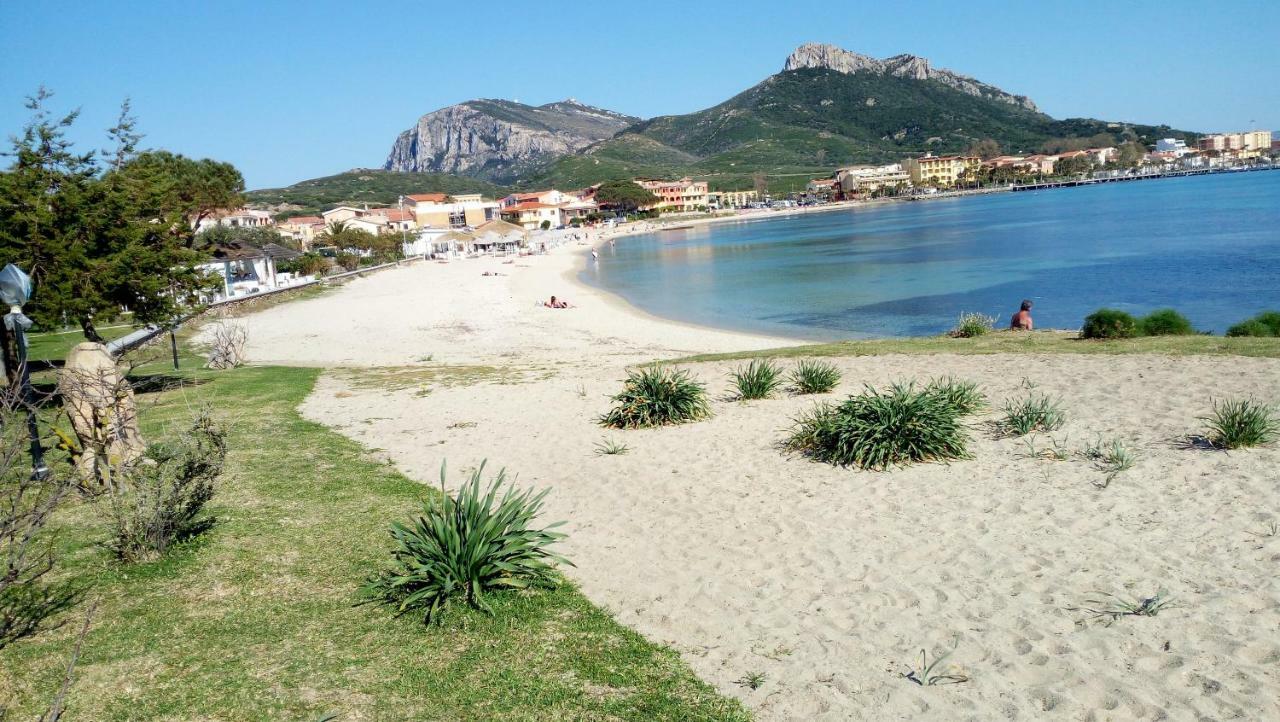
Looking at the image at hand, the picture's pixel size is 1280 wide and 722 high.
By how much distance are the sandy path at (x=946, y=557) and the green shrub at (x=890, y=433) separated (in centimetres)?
28

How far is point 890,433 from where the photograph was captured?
27.1ft

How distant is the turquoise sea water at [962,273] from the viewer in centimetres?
2984

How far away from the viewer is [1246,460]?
7031 mm

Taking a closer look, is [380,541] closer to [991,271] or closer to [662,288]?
[662,288]

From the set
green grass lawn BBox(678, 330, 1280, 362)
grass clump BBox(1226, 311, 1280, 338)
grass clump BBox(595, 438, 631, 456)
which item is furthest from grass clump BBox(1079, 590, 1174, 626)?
grass clump BBox(1226, 311, 1280, 338)

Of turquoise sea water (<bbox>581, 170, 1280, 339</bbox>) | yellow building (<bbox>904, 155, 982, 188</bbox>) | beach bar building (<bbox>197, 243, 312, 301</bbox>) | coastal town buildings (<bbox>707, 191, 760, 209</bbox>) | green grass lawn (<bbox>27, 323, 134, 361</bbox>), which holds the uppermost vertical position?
yellow building (<bbox>904, 155, 982, 188</bbox>)

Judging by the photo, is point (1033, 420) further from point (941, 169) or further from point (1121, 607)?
point (941, 169)

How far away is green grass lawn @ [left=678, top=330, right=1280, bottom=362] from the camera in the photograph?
38.7ft

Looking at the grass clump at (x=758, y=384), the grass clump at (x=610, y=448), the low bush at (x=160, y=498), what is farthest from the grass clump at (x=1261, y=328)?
the low bush at (x=160, y=498)

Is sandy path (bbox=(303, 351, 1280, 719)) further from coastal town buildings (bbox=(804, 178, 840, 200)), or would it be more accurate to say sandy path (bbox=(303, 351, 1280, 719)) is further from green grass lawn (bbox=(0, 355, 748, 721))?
coastal town buildings (bbox=(804, 178, 840, 200))

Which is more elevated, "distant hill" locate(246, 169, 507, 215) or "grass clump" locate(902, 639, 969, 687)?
"distant hill" locate(246, 169, 507, 215)

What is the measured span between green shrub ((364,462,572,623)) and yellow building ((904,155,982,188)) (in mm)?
179896

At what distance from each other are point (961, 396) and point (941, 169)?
182 metres

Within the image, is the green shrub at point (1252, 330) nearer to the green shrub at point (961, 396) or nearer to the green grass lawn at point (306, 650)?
the green shrub at point (961, 396)
